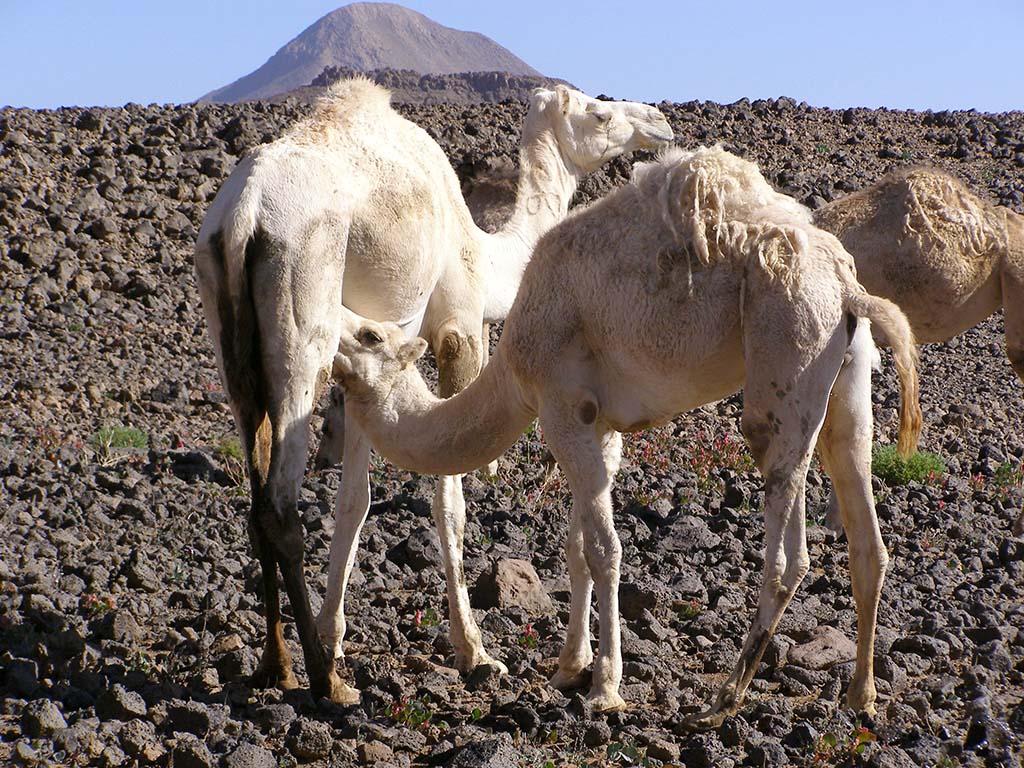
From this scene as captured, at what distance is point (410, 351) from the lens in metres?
6.88

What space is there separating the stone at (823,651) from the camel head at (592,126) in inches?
177

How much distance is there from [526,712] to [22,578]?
3.61 metres

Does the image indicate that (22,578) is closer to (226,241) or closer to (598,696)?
(226,241)

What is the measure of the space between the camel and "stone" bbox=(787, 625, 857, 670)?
5.55ft

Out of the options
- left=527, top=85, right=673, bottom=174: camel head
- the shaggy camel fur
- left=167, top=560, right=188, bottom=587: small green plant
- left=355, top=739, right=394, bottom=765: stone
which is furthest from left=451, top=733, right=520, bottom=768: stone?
left=527, top=85, right=673, bottom=174: camel head

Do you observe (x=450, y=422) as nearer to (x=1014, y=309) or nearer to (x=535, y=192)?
(x=535, y=192)

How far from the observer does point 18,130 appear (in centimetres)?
1892

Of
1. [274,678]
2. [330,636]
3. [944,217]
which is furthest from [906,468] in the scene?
[274,678]

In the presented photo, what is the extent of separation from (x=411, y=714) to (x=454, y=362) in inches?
105

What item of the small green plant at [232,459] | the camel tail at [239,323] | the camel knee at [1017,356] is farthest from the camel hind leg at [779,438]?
the small green plant at [232,459]

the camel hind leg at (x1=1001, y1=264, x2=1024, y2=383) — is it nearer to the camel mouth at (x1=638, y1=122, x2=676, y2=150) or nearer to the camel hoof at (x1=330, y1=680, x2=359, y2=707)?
the camel mouth at (x1=638, y1=122, x2=676, y2=150)

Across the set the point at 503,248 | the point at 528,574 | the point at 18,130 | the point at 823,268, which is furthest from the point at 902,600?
the point at 18,130

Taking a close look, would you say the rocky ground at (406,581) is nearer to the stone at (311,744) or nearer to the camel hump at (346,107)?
the stone at (311,744)

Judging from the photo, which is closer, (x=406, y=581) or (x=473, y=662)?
(x=473, y=662)
